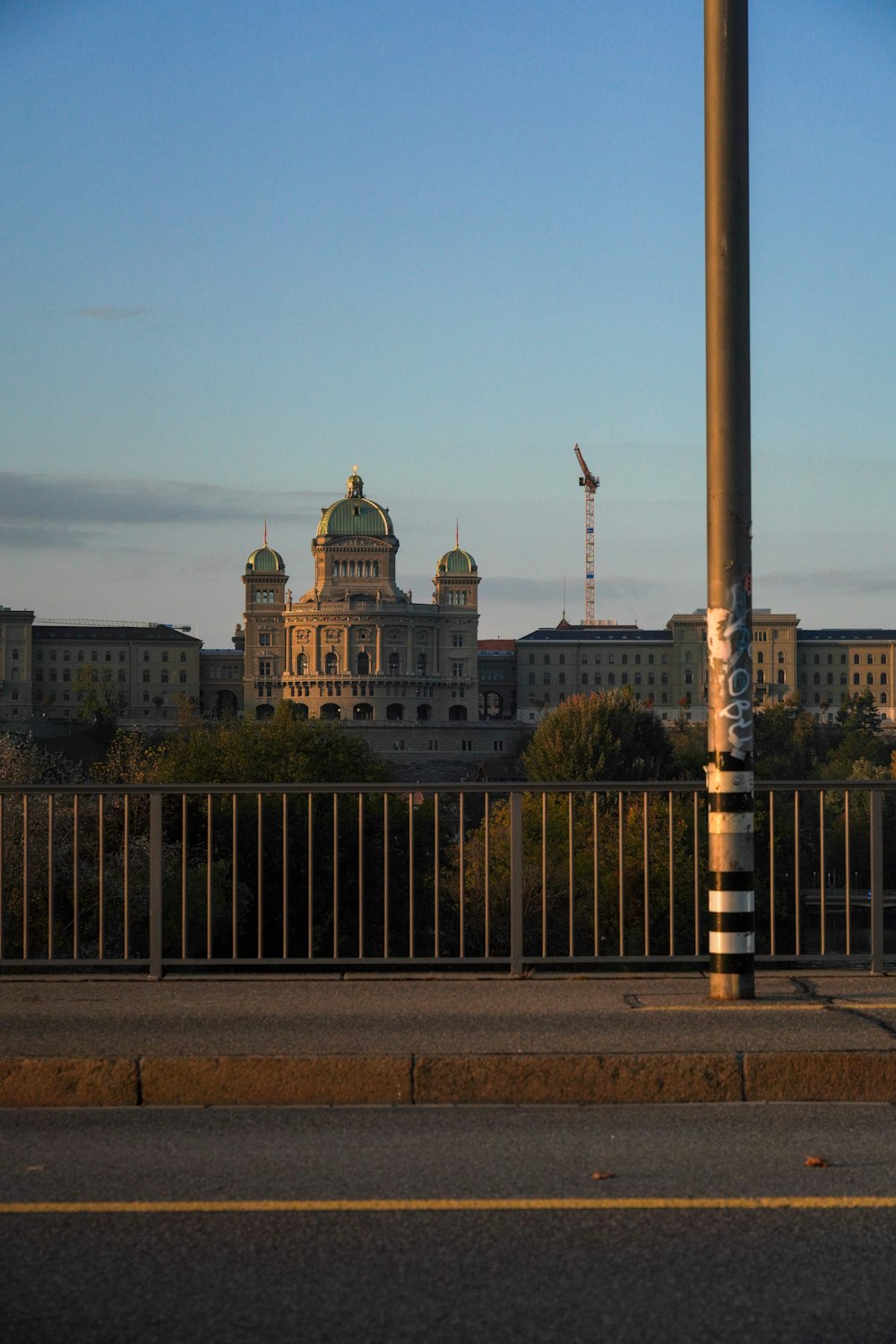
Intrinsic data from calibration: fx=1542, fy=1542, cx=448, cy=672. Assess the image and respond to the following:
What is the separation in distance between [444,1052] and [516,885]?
274cm

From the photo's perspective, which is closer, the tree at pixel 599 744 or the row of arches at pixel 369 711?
the tree at pixel 599 744

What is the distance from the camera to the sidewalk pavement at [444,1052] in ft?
22.9

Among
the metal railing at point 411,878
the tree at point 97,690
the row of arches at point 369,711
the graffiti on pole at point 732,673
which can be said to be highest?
the tree at point 97,690

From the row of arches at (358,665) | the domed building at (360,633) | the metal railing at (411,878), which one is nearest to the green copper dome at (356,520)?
the domed building at (360,633)

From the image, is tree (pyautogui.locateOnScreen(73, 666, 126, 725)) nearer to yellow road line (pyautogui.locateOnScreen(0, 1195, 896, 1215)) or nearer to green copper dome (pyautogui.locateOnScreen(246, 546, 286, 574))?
green copper dome (pyautogui.locateOnScreen(246, 546, 286, 574))

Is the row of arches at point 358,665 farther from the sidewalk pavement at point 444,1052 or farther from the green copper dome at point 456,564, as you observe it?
the sidewalk pavement at point 444,1052

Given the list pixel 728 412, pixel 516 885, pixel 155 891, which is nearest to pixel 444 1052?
pixel 516 885

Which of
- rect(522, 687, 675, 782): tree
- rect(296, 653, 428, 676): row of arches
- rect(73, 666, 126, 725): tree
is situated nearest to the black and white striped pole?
rect(522, 687, 675, 782): tree

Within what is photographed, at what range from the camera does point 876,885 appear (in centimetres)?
988

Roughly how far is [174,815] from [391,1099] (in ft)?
108

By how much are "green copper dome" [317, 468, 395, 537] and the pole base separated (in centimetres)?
18828

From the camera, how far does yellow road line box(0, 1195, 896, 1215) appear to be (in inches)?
205

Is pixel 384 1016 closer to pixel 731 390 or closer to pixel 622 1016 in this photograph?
pixel 622 1016

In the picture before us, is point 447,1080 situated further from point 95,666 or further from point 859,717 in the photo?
point 95,666
